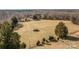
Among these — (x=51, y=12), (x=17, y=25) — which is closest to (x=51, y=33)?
(x=51, y=12)

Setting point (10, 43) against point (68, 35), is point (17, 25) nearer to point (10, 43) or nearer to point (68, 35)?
point (10, 43)

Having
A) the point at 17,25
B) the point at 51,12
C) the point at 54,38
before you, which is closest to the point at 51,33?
the point at 54,38
